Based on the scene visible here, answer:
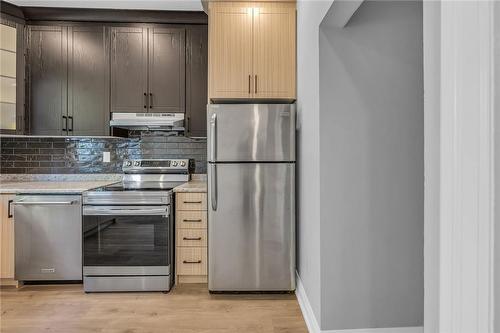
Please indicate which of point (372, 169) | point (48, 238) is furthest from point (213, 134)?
point (48, 238)

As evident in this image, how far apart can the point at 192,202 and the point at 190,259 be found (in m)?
0.51

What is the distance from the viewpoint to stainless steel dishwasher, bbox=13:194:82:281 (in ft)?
9.37

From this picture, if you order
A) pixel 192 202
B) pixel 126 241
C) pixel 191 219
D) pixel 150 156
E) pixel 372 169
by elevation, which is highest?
pixel 150 156

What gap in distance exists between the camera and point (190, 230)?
2963mm

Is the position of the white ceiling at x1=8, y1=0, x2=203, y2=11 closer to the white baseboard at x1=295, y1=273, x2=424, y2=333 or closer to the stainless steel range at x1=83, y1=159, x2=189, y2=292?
the stainless steel range at x1=83, y1=159, x2=189, y2=292

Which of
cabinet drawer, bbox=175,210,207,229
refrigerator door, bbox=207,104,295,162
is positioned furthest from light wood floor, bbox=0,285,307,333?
refrigerator door, bbox=207,104,295,162

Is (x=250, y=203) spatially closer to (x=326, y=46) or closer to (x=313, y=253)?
(x=313, y=253)

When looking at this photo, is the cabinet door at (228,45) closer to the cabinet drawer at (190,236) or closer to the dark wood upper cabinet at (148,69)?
the dark wood upper cabinet at (148,69)

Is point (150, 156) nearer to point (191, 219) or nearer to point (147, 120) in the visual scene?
point (147, 120)

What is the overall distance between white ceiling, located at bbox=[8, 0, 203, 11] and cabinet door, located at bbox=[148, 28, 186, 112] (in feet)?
0.69

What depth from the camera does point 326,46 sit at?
6.53 ft

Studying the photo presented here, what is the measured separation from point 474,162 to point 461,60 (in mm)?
186

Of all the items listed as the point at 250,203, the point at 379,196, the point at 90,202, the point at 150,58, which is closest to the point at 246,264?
the point at 250,203

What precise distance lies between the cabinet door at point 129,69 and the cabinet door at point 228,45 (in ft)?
2.52
